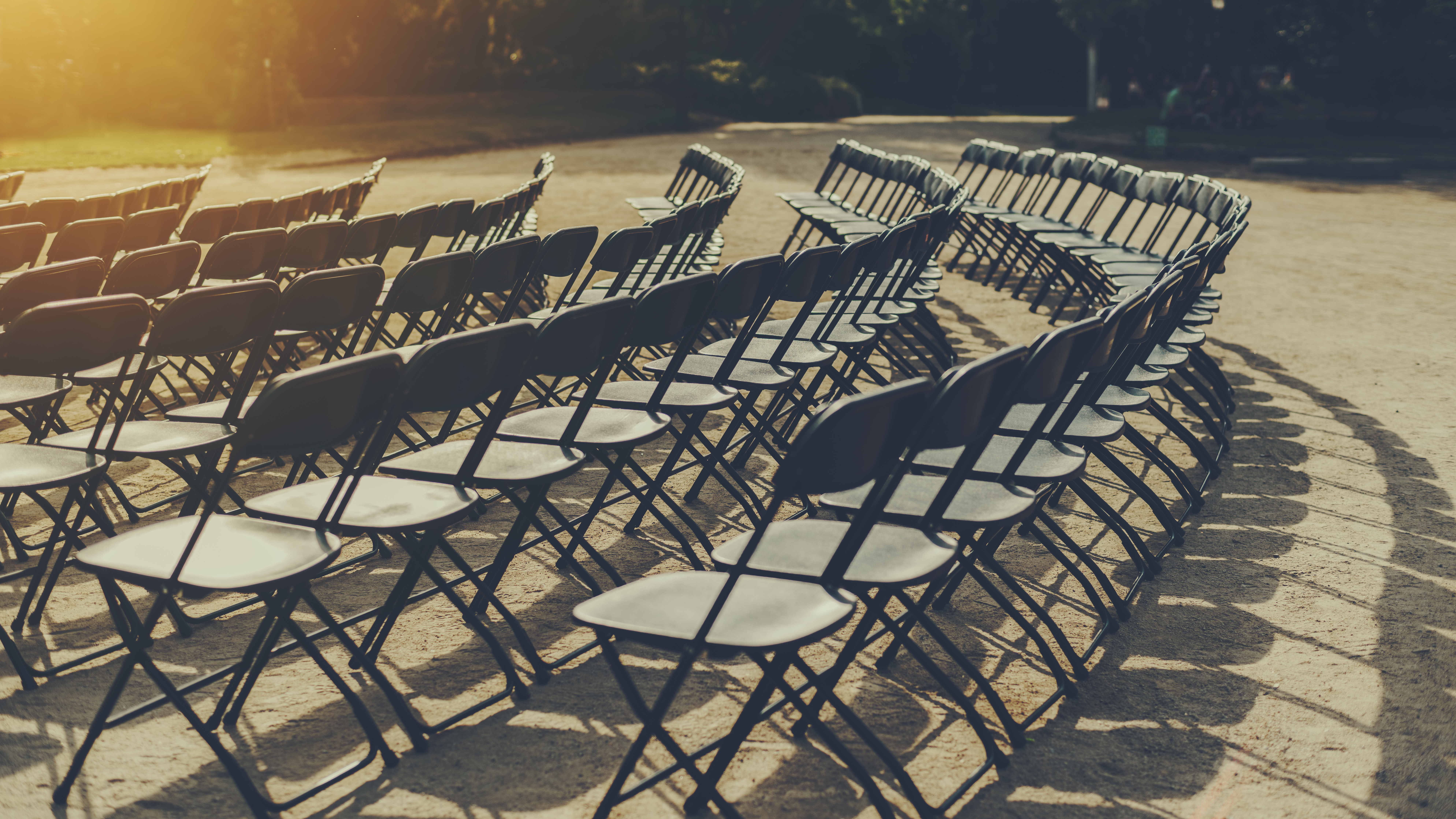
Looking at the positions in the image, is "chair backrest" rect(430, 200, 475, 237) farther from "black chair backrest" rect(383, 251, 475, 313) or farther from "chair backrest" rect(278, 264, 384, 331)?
"chair backrest" rect(278, 264, 384, 331)

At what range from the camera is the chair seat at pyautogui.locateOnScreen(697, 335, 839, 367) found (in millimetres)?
4262

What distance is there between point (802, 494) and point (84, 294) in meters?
2.97

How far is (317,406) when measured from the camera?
8.01 feet

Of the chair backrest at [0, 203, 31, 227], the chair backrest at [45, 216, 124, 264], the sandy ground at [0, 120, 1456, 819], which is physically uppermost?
the chair backrest at [0, 203, 31, 227]

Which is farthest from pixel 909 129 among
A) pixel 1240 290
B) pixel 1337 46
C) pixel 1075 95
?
pixel 1075 95

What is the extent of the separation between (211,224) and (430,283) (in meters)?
2.84

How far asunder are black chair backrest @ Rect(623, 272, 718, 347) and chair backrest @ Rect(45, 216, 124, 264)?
3.01 meters

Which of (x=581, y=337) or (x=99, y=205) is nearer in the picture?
(x=581, y=337)

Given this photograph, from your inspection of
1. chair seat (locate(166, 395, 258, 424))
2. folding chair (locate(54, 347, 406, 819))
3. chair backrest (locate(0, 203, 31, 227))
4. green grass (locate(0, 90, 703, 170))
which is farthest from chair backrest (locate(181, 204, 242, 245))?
green grass (locate(0, 90, 703, 170))

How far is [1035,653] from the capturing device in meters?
3.25

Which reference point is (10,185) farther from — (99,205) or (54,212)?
(54,212)

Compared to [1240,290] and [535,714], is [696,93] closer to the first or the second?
[1240,290]

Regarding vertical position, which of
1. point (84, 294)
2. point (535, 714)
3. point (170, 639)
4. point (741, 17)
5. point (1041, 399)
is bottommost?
point (535, 714)

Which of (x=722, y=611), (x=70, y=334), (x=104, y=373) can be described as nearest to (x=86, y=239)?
(x=104, y=373)
